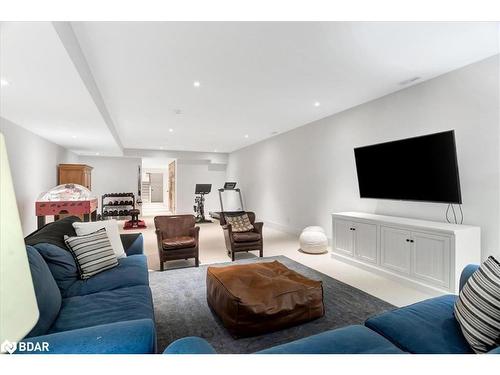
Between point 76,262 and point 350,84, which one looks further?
point 350,84

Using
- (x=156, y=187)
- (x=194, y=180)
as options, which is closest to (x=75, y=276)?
(x=194, y=180)

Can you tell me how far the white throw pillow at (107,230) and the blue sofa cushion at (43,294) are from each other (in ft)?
3.26

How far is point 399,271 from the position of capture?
3467 mm

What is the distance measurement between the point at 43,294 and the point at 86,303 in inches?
14.8

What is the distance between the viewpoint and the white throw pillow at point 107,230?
2.70m

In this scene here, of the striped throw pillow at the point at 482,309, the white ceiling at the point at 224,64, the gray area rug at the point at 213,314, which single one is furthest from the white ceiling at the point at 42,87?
the striped throw pillow at the point at 482,309

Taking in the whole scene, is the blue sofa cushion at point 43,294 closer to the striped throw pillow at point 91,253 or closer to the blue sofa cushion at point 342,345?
the striped throw pillow at point 91,253

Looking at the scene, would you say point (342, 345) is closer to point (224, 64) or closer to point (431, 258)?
point (431, 258)

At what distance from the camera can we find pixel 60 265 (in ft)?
6.98

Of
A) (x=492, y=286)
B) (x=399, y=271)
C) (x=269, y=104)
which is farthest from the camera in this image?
(x=269, y=104)

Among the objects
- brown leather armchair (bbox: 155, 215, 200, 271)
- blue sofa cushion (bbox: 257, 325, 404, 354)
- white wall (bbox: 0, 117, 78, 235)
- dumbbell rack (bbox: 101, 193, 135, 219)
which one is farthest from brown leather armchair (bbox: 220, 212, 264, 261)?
dumbbell rack (bbox: 101, 193, 135, 219)

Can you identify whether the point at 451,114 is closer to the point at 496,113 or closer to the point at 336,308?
the point at 496,113
